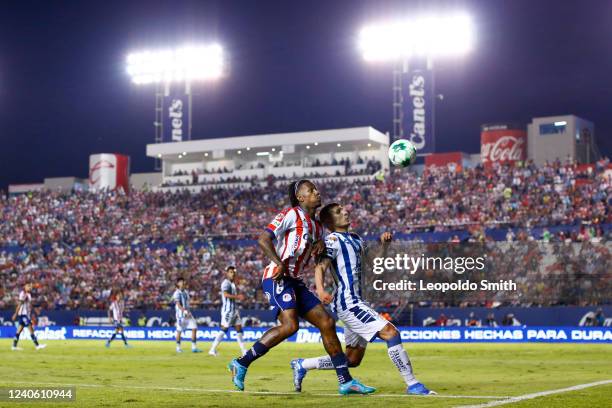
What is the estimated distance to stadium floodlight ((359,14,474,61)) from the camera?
6638 centimetres

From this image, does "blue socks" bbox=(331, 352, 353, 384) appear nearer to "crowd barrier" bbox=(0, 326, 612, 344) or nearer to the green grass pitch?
the green grass pitch

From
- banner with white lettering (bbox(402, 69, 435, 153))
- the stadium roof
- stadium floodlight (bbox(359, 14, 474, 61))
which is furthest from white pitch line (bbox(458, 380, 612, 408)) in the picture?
the stadium roof

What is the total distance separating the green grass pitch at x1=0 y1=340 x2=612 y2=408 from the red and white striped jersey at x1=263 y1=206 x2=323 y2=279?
1761mm

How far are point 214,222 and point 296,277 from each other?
48.0 m

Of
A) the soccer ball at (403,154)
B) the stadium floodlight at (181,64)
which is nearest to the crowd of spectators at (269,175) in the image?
the stadium floodlight at (181,64)

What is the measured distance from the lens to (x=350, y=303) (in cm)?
1188

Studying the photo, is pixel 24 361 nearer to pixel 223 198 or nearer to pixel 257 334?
pixel 257 334

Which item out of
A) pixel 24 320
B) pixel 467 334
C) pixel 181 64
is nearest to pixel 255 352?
pixel 24 320

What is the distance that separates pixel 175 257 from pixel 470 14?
2934 centimetres

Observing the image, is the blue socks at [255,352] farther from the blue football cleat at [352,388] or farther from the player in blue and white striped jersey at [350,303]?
the blue football cleat at [352,388]

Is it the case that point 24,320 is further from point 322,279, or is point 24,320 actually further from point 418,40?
point 418,40

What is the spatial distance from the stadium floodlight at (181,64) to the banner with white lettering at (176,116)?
146 cm

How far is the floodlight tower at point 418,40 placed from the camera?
66312mm

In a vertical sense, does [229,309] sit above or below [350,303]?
below
